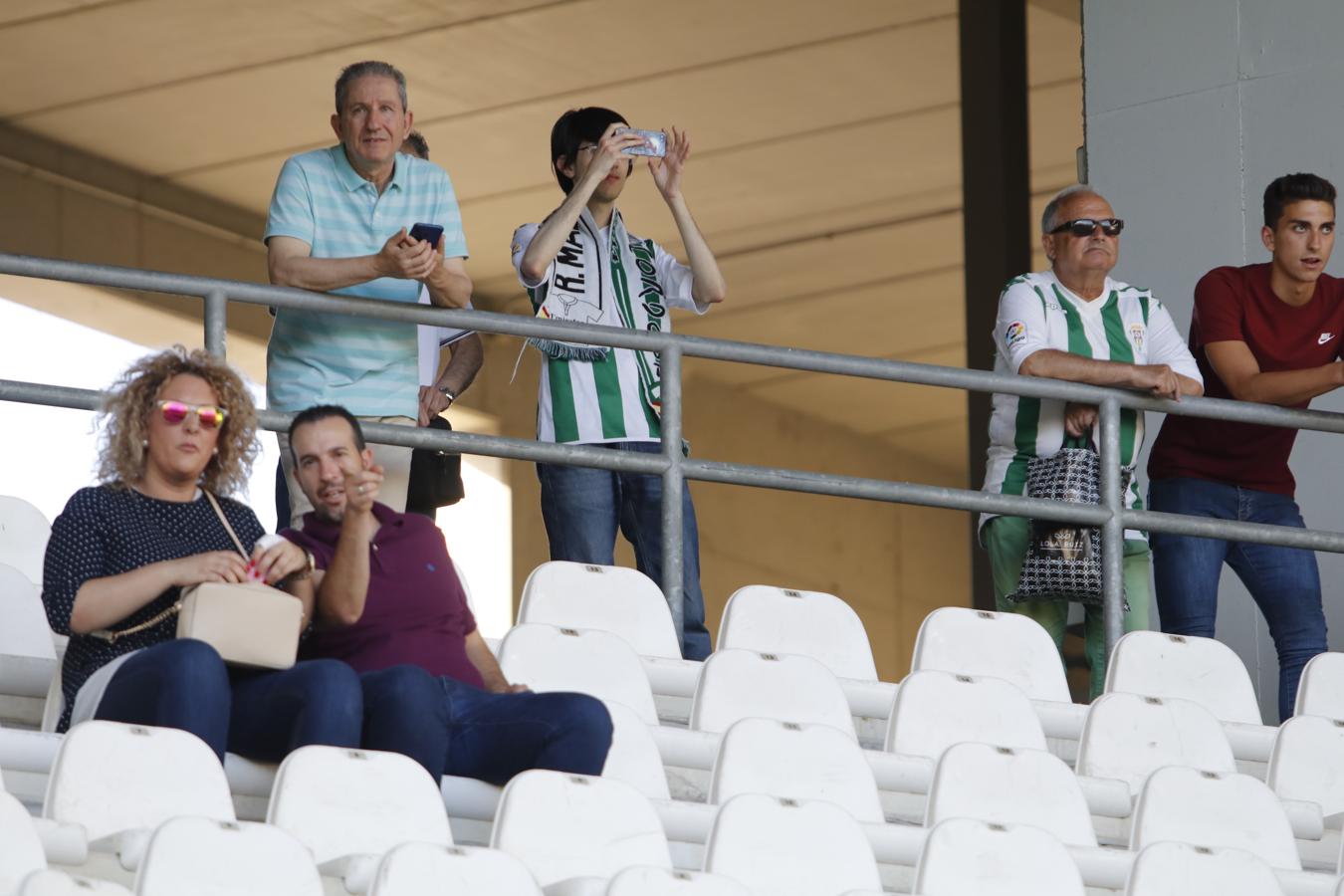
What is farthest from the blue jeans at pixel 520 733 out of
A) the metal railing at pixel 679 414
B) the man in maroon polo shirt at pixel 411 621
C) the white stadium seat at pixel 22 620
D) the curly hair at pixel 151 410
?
the metal railing at pixel 679 414

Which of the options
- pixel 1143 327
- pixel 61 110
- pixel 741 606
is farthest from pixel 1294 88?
pixel 61 110

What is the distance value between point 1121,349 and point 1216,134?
2.05m

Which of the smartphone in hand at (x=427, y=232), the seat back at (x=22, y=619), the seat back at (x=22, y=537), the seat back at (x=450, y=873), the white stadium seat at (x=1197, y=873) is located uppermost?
the smartphone in hand at (x=427, y=232)

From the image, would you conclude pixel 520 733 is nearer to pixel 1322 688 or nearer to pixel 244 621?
pixel 244 621

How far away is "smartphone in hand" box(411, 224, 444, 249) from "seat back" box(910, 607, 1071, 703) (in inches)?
50.7

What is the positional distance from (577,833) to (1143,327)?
261cm

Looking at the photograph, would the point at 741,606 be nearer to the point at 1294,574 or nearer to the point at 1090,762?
the point at 1090,762

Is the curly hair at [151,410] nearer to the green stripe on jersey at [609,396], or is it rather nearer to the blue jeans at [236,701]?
the blue jeans at [236,701]

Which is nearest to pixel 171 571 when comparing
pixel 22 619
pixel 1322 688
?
pixel 22 619

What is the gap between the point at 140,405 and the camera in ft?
12.5

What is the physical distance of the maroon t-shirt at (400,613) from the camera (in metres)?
3.80

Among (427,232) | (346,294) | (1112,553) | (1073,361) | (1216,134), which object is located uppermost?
(1216,134)

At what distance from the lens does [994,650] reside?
16.0 feet

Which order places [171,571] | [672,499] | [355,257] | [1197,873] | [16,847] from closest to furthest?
[16,847] < [171,571] < [1197,873] < [355,257] < [672,499]
